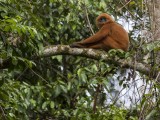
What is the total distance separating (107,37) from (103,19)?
32cm

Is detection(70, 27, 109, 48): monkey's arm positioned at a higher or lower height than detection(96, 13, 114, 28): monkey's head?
lower

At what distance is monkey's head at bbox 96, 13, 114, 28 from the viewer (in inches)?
275

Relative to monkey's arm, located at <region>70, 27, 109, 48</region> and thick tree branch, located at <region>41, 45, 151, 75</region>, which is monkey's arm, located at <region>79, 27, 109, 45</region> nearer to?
monkey's arm, located at <region>70, 27, 109, 48</region>

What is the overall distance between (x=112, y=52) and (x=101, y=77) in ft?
1.43

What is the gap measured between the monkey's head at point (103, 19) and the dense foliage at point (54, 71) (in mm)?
207

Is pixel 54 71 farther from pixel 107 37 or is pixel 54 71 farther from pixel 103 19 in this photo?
pixel 103 19

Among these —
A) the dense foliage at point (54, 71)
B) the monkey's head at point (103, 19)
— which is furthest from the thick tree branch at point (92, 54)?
the monkey's head at point (103, 19)

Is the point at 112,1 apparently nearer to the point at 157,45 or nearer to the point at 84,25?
the point at 84,25

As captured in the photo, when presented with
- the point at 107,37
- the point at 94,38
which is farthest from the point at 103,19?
the point at 94,38

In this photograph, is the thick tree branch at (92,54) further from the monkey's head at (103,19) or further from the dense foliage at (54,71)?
the monkey's head at (103,19)

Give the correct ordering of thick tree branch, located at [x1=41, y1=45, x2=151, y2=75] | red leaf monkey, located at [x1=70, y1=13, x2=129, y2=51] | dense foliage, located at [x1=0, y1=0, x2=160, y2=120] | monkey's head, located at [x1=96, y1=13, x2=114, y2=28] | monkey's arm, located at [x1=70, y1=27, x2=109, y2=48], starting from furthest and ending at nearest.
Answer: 1. monkey's head, located at [x1=96, y1=13, x2=114, y2=28]
2. red leaf monkey, located at [x1=70, y1=13, x2=129, y2=51]
3. monkey's arm, located at [x1=70, y1=27, x2=109, y2=48]
4. thick tree branch, located at [x1=41, y1=45, x2=151, y2=75]
5. dense foliage, located at [x1=0, y1=0, x2=160, y2=120]

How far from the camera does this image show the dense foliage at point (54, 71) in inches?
168

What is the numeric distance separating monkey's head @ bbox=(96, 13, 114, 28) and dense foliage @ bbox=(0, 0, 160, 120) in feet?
0.68

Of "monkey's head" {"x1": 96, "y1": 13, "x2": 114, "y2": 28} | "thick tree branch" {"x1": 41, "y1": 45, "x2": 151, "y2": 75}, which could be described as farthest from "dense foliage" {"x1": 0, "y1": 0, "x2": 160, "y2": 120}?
"monkey's head" {"x1": 96, "y1": 13, "x2": 114, "y2": 28}
